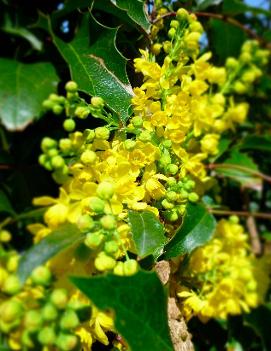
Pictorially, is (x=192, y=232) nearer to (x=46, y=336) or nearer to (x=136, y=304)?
(x=136, y=304)

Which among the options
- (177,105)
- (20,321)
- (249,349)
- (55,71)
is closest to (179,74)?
(177,105)

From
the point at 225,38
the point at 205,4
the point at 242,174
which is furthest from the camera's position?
the point at 242,174

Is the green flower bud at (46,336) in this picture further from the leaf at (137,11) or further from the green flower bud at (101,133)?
the leaf at (137,11)

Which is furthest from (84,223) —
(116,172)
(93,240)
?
(116,172)

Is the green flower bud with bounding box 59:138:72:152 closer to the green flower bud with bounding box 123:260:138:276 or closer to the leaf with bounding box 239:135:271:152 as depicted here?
the green flower bud with bounding box 123:260:138:276

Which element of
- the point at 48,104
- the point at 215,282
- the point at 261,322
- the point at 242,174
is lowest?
the point at 261,322

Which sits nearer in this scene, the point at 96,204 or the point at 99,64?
the point at 96,204

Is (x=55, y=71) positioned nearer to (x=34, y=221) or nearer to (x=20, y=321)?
(x=34, y=221)
